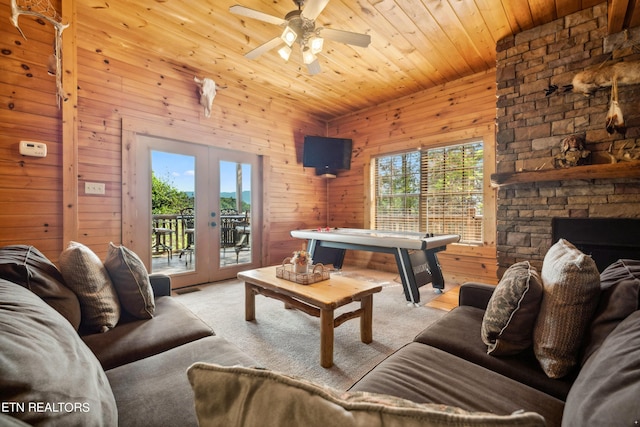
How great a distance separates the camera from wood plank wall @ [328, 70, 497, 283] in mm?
3943

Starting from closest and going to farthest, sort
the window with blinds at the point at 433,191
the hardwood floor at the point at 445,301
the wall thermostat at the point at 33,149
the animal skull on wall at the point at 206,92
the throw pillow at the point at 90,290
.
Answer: the throw pillow at the point at 90,290 < the wall thermostat at the point at 33,149 < the hardwood floor at the point at 445,301 < the animal skull on wall at the point at 206,92 < the window with blinds at the point at 433,191

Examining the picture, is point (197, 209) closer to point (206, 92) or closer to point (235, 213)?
point (235, 213)

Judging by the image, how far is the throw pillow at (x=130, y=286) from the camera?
1.64 metres

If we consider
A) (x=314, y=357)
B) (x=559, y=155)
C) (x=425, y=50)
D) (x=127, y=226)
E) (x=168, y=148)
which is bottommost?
(x=314, y=357)

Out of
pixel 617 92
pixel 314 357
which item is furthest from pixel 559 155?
pixel 314 357

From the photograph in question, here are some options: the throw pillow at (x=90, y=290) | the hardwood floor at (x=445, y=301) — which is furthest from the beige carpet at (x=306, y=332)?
the throw pillow at (x=90, y=290)

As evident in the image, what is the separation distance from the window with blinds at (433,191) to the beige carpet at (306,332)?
1.23 m

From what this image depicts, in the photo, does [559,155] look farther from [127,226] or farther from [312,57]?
[127,226]

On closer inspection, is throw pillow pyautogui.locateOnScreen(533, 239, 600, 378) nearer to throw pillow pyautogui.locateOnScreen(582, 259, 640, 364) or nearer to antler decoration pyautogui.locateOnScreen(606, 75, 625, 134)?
throw pillow pyautogui.locateOnScreen(582, 259, 640, 364)

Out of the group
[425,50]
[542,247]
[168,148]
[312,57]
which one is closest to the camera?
[312,57]

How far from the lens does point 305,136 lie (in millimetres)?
5348

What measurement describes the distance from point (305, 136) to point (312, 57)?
8.52ft

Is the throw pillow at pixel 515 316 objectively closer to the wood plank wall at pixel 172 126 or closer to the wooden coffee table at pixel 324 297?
the wooden coffee table at pixel 324 297

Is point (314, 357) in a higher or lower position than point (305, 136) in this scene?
lower
